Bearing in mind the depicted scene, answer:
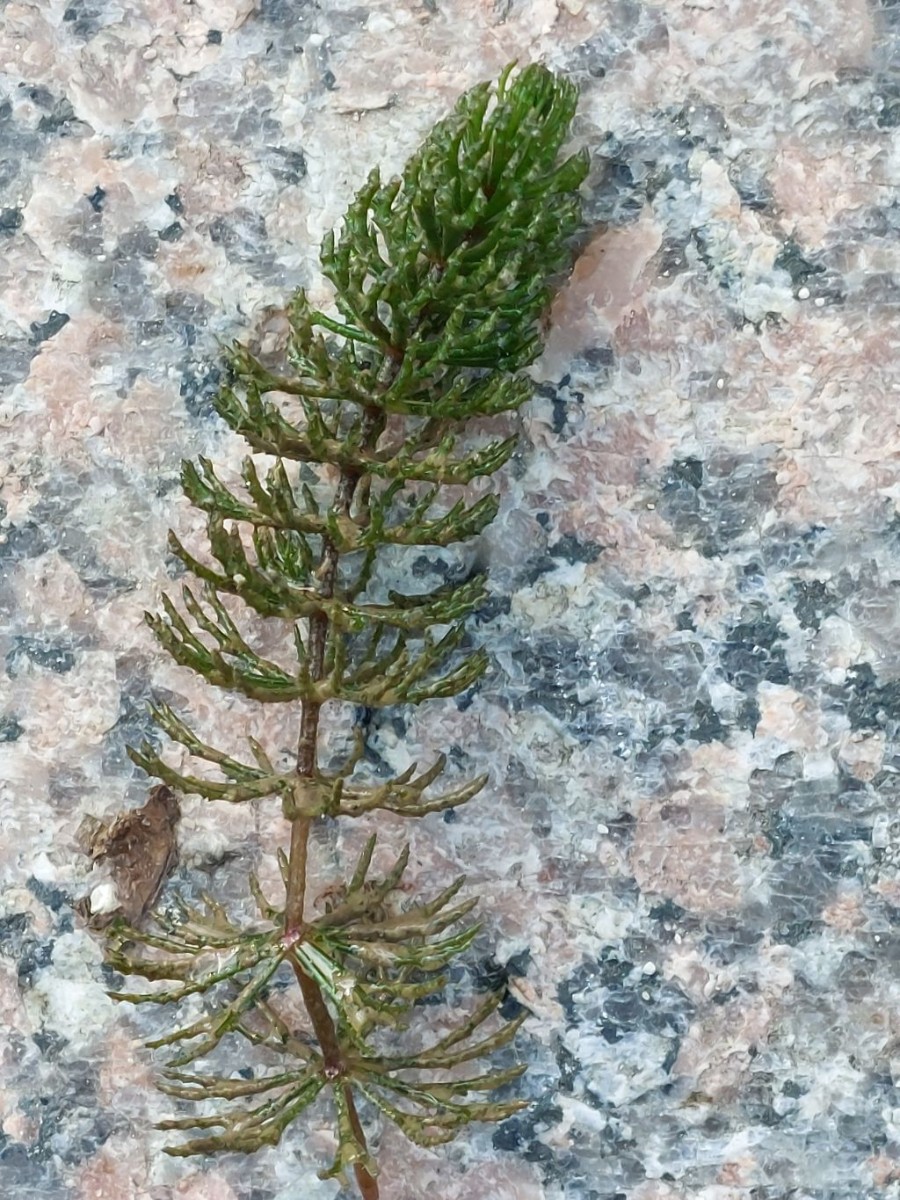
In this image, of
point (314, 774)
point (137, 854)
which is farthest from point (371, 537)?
point (137, 854)

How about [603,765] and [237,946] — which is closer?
[237,946]

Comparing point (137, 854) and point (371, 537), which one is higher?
point (371, 537)

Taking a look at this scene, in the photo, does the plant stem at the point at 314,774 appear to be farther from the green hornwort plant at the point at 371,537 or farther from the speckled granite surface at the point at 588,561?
the speckled granite surface at the point at 588,561

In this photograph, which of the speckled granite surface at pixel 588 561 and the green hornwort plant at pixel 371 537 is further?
the speckled granite surface at pixel 588 561

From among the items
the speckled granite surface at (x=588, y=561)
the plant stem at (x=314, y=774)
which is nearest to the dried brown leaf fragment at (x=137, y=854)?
the speckled granite surface at (x=588, y=561)

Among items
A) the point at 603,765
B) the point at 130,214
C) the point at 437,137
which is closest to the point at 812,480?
the point at 603,765

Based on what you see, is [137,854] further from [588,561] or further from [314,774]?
[588,561]

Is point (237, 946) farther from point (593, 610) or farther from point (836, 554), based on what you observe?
point (836, 554)
